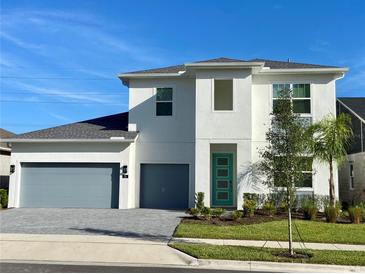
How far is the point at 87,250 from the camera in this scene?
10492 mm

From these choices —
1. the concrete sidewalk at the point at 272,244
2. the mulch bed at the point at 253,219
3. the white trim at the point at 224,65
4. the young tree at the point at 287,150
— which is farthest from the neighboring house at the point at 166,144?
the young tree at the point at 287,150

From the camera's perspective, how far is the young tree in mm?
10562

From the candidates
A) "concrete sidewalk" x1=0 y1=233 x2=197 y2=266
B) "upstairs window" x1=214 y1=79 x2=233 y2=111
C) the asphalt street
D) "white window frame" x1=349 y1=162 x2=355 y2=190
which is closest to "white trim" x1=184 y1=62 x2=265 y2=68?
"upstairs window" x1=214 y1=79 x2=233 y2=111

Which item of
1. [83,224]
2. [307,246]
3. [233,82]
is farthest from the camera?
[233,82]

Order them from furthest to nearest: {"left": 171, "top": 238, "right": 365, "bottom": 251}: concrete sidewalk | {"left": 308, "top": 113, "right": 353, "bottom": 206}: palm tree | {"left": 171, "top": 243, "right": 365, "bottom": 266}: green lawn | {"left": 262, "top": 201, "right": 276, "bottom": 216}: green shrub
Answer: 1. {"left": 308, "top": 113, "right": 353, "bottom": 206}: palm tree
2. {"left": 262, "top": 201, "right": 276, "bottom": 216}: green shrub
3. {"left": 171, "top": 238, "right": 365, "bottom": 251}: concrete sidewalk
4. {"left": 171, "top": 243, "right": 365, "bottom": 266}: green lawn

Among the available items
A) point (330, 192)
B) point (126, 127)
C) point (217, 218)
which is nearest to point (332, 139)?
point (330, 192)

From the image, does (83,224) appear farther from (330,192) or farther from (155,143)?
(330,192)

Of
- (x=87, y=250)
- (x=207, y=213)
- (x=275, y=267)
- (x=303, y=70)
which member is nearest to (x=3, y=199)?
(x=207, y=213)

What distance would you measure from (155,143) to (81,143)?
3.64 metres

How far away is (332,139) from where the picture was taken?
17.9 metres

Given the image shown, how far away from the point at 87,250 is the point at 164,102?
38.4 feet

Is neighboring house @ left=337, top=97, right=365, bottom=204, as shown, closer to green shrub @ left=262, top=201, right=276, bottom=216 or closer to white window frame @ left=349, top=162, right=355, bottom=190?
white window frame @ left=349, top=162, right=355, bottom=190

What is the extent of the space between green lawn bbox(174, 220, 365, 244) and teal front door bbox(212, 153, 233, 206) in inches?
226

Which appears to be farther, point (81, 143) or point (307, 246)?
point (81, 143)
